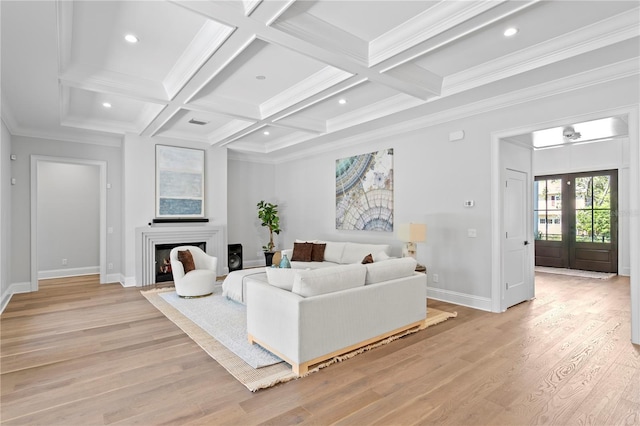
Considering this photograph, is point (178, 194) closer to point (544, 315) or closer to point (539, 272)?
point (544, 315)

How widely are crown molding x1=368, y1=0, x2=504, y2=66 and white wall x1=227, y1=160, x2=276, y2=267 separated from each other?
5.38 m

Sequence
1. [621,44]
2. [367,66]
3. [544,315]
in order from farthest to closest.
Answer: [544,315] < [367,66] < [621,44]

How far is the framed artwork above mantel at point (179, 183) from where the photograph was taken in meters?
6.60

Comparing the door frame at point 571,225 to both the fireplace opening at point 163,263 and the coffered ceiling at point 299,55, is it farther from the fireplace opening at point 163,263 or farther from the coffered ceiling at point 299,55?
the fireplace opening at point 163,263

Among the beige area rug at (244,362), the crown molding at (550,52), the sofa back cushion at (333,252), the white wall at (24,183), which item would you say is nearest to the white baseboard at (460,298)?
the beige area rug at (244,362)

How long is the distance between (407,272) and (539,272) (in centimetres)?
557

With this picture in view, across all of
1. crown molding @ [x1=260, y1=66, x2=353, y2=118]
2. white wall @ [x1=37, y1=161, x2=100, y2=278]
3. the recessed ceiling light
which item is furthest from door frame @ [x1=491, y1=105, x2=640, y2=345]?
white wall @ [x1=37, y1=161, x2=100, y2=278]

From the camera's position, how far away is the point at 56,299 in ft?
17.5

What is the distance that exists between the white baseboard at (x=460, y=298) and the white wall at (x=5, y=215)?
6075 mm

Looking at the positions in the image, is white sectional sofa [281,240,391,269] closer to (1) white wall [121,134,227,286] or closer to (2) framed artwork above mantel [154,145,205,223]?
(2) framed artwork above mantel [154,145,205,223]

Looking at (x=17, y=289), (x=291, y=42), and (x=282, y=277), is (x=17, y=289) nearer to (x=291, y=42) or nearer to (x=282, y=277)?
(x=282, y=277)

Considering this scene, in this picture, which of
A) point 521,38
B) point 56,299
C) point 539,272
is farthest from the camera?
point 539,272

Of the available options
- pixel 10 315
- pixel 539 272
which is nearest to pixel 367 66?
pixel 10 315

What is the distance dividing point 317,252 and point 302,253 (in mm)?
273
